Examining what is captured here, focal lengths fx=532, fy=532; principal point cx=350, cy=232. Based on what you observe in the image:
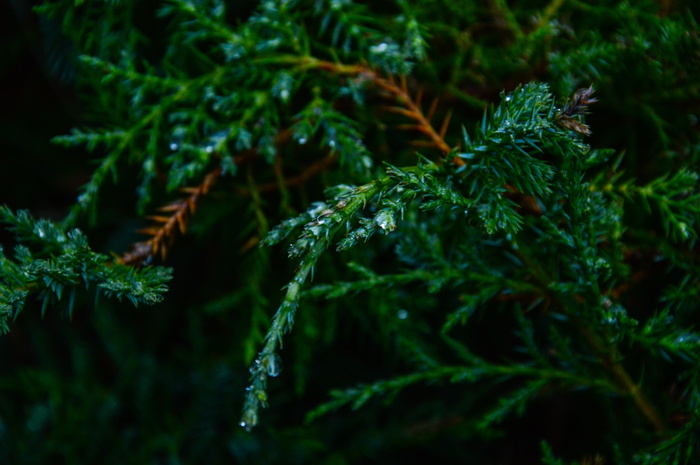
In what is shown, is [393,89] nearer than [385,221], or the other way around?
[385,221]

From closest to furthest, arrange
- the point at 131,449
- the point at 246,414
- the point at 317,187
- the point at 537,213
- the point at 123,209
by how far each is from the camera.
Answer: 1. the point at 246,414
2. the point at 537,213
3. the point at 317,187
4. the point at 131,449
5. the point at 123,209

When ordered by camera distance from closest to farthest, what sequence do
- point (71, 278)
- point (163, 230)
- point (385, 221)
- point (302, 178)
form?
point (385, 221), point (71, 278), point (163, 230), point (302, 178)

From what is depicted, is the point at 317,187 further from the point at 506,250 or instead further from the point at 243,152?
the point at 506,250

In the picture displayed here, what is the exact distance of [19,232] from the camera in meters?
1.26

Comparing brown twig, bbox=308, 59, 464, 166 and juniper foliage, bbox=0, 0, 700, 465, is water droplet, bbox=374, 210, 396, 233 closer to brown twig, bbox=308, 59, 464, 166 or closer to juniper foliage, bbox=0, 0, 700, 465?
juniper foliage, bbox=0, 0, 700, 465

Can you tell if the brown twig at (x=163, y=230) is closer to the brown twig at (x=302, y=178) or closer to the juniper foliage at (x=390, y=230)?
the juniper foliage at (x=390, y=230)

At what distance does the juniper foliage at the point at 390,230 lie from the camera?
116 centimetres

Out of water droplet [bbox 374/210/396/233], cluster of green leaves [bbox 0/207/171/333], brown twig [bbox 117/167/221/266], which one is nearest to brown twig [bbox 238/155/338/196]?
brown twig [bbox 117/167/221/266]

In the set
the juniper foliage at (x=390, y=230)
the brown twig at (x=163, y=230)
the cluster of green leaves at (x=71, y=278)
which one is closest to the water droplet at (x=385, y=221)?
the juniper foliage at (x=390, y=230)

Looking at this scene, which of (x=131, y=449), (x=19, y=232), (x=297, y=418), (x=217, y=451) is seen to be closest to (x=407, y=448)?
(x=297, y=418)

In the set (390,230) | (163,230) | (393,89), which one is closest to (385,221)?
(390,230)

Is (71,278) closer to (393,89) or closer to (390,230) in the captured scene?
(390,230)

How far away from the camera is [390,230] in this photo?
101 centimetres

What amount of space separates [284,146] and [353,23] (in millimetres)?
452
